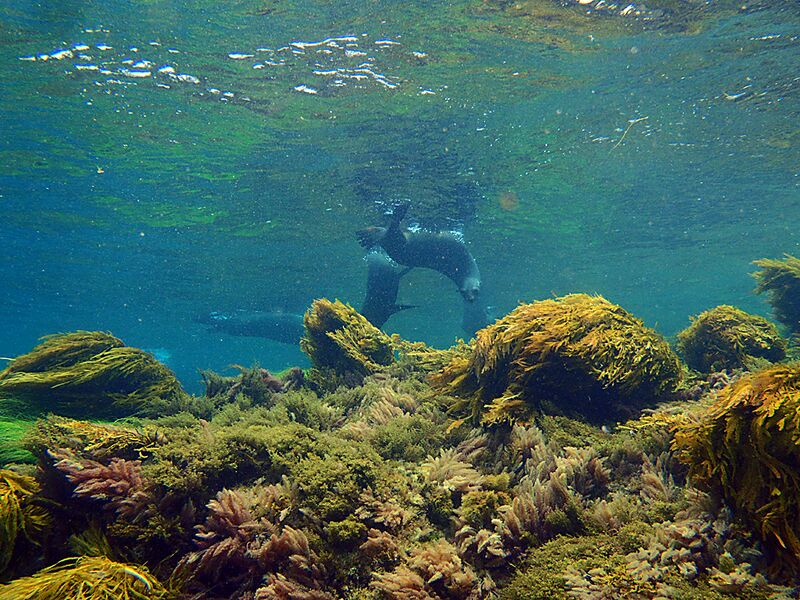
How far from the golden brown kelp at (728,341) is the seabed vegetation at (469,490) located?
1669 millimetres

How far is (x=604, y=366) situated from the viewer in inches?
180

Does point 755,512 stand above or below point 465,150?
below

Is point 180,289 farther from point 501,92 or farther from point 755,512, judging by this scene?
point 755,512

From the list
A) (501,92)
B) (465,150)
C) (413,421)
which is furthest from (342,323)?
(465,150)

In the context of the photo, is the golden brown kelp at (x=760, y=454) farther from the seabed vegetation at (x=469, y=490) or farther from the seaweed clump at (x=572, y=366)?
the seaweed clump at (x=572, y=366)

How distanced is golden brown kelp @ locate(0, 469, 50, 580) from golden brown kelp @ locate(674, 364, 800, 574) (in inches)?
185

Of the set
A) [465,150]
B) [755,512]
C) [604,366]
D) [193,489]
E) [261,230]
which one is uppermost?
[465,150]

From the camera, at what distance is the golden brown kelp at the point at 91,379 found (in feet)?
19.1

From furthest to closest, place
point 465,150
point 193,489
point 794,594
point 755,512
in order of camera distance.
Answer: point 465,150, point 193,489, point 755,512, point 794,594

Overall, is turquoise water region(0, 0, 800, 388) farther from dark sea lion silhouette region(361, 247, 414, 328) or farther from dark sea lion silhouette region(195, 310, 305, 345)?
dark sea lion silhouette region(195, 310, 305, 345)

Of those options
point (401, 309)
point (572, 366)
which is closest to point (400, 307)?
point (401, 309)

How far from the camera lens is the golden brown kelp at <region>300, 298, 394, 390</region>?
7.15 metres

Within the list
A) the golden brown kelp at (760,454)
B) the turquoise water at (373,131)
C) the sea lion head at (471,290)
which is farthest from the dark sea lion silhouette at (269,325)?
the golden brown kelp at (760,454)

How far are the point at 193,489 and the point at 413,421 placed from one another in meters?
2.26
